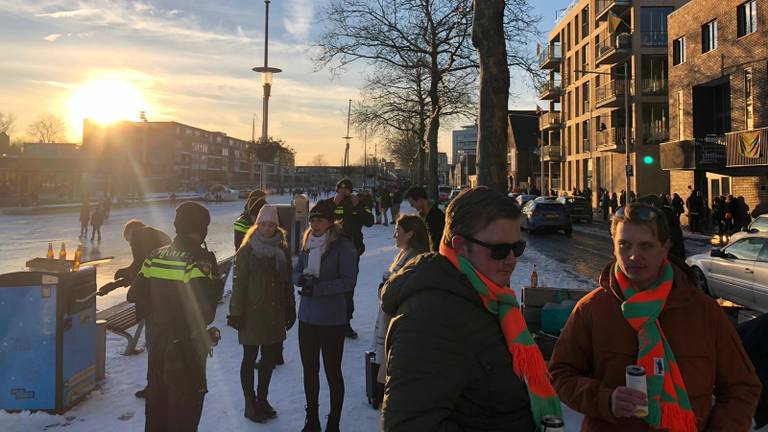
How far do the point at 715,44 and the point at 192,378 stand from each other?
→ 27.9 m

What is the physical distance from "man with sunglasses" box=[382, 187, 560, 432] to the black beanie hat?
2380mm

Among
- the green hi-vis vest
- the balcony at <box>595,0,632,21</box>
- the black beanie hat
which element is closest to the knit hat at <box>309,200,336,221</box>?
the black beanie hat

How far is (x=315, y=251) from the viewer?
4473mm

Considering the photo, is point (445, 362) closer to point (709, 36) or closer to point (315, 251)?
point (315, 251)

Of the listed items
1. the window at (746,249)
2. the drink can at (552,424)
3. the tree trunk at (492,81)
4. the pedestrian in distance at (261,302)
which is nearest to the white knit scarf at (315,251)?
the pedestrian in distance at (261,302)

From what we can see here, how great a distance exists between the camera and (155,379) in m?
3.48

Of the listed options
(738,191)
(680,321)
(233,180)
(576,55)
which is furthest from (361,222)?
(233,180)

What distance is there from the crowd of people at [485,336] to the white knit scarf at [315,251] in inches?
1.0

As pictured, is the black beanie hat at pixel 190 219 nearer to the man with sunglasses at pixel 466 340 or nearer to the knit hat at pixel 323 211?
the knit hat at pixel 323 211

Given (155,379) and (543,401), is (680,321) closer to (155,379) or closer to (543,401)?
(543,401)

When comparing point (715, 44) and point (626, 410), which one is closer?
point (626, 410)

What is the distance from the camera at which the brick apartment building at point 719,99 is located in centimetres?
2100

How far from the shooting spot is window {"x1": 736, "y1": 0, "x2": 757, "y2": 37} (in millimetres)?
21156

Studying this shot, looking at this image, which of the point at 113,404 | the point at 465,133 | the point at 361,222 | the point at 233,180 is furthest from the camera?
the point at 465,133
